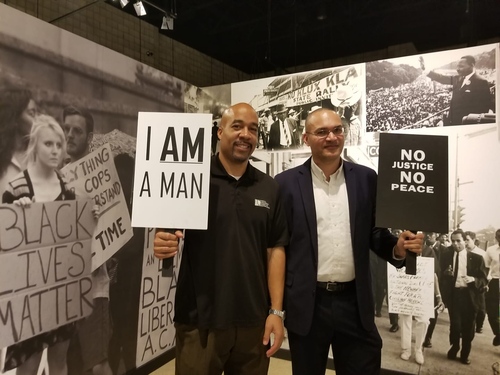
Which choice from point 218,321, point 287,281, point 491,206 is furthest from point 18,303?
point 491,206

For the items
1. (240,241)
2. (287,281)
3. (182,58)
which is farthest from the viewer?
(182,58)

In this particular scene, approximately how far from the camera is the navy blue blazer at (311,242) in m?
1.76

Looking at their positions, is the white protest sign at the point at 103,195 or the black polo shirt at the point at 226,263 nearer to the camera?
the black polo shirt at the point at 226,263

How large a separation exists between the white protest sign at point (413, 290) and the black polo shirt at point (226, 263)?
179cm

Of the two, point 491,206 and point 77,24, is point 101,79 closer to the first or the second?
point 77,24

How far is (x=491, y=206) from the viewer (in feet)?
9.32

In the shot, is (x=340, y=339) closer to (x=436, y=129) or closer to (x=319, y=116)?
(x=319, y=116)

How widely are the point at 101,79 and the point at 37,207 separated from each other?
40.2 inches

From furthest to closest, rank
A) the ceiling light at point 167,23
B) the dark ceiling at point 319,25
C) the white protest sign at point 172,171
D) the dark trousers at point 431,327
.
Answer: the dark ceiling at point 319,25, the ceiling light at point 167,23, the dark trousers at point 431,327, the white protest sign at point 172,171

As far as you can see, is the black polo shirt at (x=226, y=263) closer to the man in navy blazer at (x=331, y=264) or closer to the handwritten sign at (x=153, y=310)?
the man in navy blazer at (x=331, y=264)

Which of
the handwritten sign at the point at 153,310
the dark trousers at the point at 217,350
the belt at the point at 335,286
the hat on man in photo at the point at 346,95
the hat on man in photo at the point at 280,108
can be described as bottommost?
the handwritten sign at the point at 153,310

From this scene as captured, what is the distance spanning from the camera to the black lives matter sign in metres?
1.62

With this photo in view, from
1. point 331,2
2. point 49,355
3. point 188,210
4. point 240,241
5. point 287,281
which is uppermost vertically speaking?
point 331,2

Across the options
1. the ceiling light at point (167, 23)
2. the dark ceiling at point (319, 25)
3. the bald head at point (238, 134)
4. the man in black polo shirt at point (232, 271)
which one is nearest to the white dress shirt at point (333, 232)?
the man in black polo shirt at point (232, 271)
